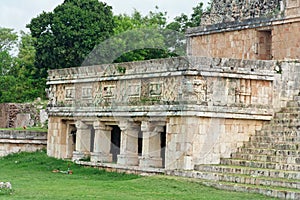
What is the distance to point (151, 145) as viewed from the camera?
77.4 feet

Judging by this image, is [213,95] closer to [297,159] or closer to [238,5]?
[297,159]

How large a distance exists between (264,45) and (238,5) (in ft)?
6.14

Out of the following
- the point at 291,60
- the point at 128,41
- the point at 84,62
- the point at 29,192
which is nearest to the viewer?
the point at 29,192

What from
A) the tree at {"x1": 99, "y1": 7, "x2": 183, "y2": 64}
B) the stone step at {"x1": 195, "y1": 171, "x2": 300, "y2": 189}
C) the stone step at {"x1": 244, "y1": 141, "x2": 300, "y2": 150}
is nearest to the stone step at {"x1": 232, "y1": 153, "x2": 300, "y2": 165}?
the stone step at {"x1": 244, "y1": 141, "x2": 300, "y2": 150}

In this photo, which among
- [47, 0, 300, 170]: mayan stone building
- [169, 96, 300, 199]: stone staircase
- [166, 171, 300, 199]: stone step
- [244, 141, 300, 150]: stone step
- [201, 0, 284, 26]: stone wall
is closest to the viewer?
[166, 171, 300, 199]: stone step

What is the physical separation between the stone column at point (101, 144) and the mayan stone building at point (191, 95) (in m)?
0.03

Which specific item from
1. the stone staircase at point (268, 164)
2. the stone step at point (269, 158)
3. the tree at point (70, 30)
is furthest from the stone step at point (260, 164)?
the tree at point (70, 30)

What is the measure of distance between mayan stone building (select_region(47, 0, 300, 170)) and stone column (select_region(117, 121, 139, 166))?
0.03 m

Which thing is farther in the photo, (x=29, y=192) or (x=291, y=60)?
(x=291, y=60)

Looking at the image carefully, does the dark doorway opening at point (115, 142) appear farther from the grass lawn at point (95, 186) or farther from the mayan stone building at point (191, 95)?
the grass lawn at point (95, 186)

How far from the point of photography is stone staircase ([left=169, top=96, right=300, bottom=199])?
60.1 ft

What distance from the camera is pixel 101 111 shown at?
84.7 ft

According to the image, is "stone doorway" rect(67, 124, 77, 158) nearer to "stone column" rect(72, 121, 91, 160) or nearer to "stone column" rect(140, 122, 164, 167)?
"stone column" rect(72, 121, 91, 160)

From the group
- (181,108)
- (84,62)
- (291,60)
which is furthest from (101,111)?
(84,62)
